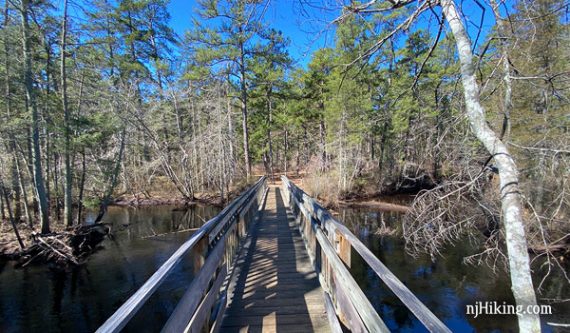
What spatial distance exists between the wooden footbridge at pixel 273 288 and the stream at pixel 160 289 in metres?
3.16

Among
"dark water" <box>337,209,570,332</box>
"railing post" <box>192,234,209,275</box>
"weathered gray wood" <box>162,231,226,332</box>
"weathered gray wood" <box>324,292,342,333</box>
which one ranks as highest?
"railing post" <box>192,234,209,275</box>

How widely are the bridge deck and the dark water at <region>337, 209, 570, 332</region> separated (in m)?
3.10

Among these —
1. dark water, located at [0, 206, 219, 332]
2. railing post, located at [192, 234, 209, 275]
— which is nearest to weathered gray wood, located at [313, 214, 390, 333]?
railing post, located at [192, 234, 209, 275]

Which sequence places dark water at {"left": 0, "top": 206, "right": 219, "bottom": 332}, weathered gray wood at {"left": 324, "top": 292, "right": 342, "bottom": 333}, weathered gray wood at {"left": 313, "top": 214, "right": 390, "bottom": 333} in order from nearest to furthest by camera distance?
weathered gray wood at {"left": 313, "top": 214, "right": 390, "bottom": 333} < weathered gray wood at {"left": 324, "top": 292, "right": 342, "bottom": 333} < dark water at {"left": 0, "top": 206, "right": 219, "bottom": 332}

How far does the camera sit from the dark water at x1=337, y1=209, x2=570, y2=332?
624 cm

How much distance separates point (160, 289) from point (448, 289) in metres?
7.98

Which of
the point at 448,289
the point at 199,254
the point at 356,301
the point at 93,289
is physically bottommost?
the point at 448,289

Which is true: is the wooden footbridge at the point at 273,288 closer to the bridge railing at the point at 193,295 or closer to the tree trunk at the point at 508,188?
the bridge railing at the point at 193,295

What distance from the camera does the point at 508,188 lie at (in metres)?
2.17

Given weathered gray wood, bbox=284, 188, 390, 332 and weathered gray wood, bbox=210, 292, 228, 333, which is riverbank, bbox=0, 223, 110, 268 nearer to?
weathered gray wood, bbox=210, 292, 228, 333

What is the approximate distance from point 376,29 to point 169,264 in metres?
3.44

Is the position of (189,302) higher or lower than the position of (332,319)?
higher

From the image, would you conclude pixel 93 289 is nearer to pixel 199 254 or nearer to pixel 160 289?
pixel 160 289

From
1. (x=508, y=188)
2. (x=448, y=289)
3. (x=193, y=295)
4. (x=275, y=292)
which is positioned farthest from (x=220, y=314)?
(x=448, y=289)
